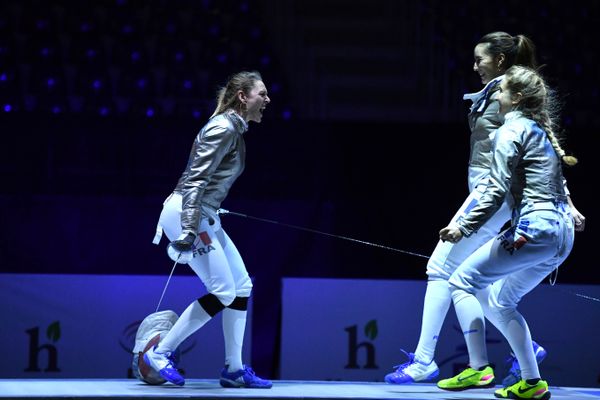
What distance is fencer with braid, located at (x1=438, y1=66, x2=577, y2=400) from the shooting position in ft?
10.8

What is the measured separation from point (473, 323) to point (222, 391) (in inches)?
38.7

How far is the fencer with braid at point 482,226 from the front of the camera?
372cm

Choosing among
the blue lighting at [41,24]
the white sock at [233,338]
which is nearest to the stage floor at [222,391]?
the white sock at [233,338]

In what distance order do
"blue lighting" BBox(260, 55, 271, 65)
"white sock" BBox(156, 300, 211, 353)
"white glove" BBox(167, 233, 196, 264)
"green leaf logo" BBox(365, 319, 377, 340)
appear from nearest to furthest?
1. "white glove" BBox(167, 233, 196, 264)
2. "white sock" BBox(156, 300, 211, 353)
3. "green leaf logo" BBox(365, 319, 377, 340)
4. "blue lighting" BBox(260, 55, 271, 65)

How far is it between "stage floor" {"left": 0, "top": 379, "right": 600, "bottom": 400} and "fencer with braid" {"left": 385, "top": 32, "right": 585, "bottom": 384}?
117 millimetres

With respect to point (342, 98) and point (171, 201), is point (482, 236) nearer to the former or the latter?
point (171, 201)

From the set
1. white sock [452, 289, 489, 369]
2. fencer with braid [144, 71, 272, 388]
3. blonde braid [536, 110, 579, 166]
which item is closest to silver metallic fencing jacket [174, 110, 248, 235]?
fencer with braid [144, 71, 272, 388]

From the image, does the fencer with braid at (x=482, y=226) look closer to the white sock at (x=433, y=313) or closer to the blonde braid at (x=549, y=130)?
the white sock at (x=433, y=313)

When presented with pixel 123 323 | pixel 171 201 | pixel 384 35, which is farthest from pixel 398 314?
pixel 384 35

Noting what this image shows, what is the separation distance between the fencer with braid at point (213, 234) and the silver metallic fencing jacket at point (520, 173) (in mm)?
969

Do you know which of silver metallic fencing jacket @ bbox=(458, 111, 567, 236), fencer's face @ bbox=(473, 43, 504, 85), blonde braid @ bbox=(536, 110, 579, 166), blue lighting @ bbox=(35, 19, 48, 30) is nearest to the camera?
silver metallic fencing jacket @ bbox=(458, 111, 567, 236)

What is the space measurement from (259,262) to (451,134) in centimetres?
140

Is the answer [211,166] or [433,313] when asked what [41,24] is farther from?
[433,313]

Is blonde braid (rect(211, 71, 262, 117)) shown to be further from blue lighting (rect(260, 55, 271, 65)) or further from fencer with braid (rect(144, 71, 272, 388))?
blue lighting (rect(260, 55, 271, 65))
